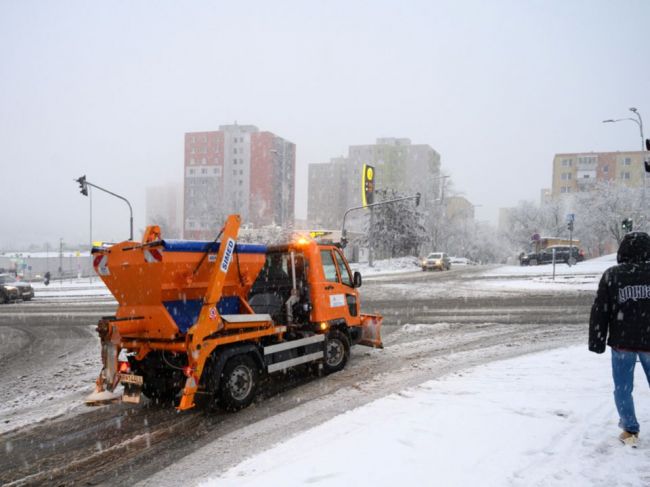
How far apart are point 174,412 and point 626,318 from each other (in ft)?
17.2

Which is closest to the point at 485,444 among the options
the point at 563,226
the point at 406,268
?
the point at 406,268

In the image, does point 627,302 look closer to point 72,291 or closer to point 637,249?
point 637,249

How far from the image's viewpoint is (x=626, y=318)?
436 centimetres

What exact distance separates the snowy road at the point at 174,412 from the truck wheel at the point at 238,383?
15 centimetres

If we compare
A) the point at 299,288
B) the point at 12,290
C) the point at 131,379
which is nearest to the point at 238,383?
the point at 131,379

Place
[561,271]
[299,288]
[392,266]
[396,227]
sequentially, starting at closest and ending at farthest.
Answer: [299,288]
[561,271]
[392,266]
[396,227]

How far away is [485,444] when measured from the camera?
4.63 metres

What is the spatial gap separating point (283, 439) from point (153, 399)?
106 inches

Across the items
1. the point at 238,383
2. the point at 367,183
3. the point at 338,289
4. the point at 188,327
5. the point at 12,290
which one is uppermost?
the point at 367,183

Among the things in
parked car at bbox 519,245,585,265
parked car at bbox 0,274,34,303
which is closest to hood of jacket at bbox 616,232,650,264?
parked car at bbox 0,274,34,303

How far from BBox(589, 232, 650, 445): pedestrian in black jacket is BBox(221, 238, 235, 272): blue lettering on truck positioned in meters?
3.97

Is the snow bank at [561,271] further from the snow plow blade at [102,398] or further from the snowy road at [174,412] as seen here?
the snow plow blade at [102,398]

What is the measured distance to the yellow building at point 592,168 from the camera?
98.2 metres

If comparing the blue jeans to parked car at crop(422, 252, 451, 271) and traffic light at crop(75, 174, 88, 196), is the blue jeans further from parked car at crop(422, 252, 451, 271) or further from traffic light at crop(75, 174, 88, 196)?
parked car at crop(422, 252, 451, 271)
